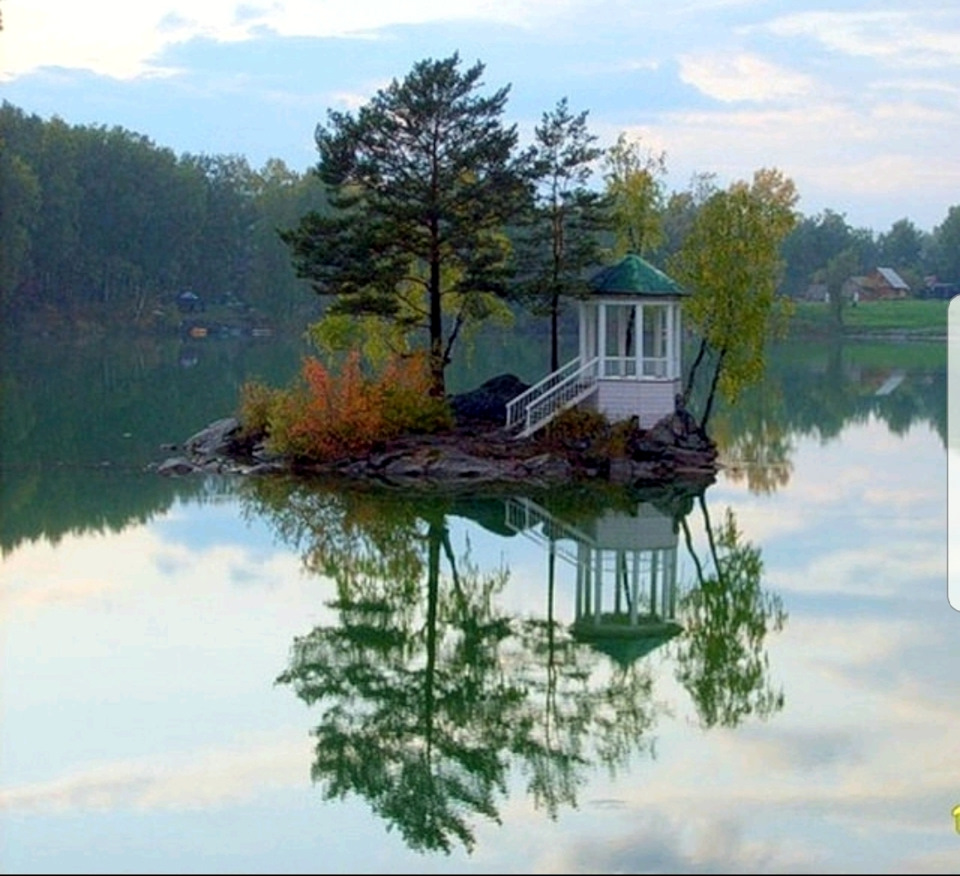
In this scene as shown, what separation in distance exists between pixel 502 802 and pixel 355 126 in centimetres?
1872

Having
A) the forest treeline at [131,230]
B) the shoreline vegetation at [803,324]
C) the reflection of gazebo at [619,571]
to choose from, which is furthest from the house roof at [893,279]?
the reflection of gazebo at [619,571]

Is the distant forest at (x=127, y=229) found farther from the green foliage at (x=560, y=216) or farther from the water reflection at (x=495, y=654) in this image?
the water reflection at (x=495, y=654)

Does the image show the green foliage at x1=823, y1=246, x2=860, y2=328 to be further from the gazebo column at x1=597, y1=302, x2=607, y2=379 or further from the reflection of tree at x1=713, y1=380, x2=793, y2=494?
the gazebo column at x1=597, y1=302, x2=607, y2=379

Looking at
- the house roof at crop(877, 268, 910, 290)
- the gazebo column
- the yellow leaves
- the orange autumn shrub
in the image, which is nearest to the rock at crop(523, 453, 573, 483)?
the orange autumn shrub

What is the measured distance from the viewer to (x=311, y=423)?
78.3 feet

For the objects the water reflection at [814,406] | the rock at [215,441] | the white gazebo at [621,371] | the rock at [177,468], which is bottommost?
the water reflection at [814,406]

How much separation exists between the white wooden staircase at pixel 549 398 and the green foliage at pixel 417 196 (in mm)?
1511

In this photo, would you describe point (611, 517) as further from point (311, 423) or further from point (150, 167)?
point (150, 167)

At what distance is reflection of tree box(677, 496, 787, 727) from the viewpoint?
36.9 ft

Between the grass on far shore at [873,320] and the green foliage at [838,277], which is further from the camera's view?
the grass on far shore at [873,320]

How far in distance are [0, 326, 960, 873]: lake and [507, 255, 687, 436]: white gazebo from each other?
111 inches

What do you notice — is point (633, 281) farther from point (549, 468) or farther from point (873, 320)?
point (873, 320)

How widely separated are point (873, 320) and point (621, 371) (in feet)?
199

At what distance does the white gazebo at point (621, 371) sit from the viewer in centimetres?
2491
